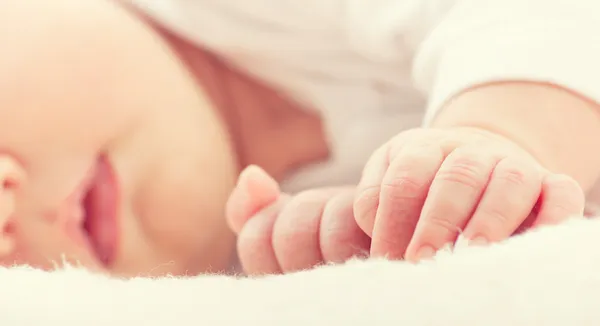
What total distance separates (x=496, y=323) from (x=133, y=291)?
0.14 meters

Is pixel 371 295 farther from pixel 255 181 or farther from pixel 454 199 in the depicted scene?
pixel 255 181

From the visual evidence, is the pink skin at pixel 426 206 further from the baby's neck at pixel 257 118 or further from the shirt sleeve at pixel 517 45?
the baby's neck at pixel 257 118

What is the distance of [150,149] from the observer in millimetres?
590

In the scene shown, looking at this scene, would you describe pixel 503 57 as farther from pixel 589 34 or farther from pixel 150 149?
pixel 150 149

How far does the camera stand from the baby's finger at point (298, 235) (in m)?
0.42

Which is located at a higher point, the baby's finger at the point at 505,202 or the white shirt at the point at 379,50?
the white shirt at the point at 379,50

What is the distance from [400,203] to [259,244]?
0.13 m

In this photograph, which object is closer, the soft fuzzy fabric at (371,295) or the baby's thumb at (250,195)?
the soft fuzzy fabric at (371,295)

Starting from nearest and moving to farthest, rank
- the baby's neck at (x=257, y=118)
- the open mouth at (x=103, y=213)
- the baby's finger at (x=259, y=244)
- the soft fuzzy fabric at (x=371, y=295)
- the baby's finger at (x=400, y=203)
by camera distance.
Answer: the soft fuzzy fabric at (x=371, y=295), the baby's finger at (x=400, y=203), the baby's finger at (x=259, y=244), the open mouth at (x=103, y=213), the baby's neck at (x=257, y=118)

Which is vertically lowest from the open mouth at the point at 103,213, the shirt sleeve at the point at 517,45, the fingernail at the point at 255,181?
the open mouth at the point at 103,213

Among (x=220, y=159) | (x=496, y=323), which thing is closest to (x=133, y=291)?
(x=496, y=323)

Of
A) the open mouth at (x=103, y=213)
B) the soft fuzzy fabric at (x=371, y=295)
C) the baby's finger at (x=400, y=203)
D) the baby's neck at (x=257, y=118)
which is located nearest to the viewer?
the soft fuzzy fabric at (x=371, y=295)

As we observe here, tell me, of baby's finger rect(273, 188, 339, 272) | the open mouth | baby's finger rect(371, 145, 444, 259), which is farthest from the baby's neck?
baby's finger rect(371, 145, 444, 259)

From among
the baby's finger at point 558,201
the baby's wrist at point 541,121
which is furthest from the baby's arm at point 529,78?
the baby's finger at point 558,201
